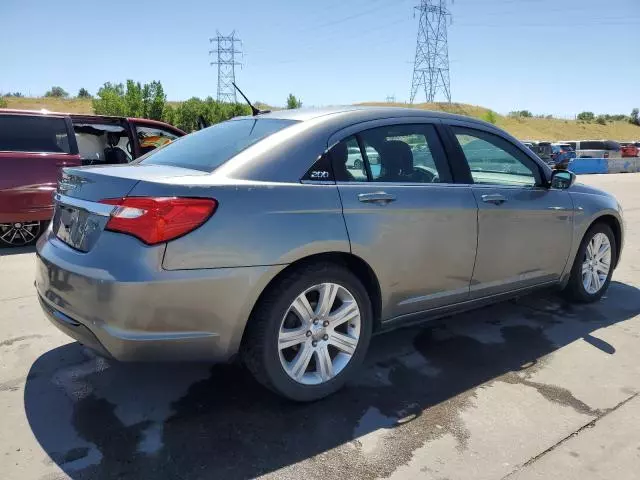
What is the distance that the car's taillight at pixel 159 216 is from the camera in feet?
8.25

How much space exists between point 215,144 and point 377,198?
1.05 m

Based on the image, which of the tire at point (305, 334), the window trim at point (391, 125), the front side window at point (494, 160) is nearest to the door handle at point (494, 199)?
the front side window at point (494, 160)

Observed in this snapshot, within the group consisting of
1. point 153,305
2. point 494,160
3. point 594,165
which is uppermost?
point 494,160

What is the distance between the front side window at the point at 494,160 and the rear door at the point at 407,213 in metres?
0.25

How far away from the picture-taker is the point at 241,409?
2.97m

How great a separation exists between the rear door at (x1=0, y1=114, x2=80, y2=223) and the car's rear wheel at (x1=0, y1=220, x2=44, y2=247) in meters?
0.30

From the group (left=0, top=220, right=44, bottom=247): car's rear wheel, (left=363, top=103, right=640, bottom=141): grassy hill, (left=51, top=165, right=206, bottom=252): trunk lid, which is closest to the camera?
(left=51, top=165, right=206, bottom=252): trunk lid

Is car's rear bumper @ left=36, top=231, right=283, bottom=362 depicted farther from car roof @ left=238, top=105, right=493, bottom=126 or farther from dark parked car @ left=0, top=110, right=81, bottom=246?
dark parked car @ left=0, top=110, right=81, bottom=246

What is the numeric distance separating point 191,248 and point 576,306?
148 inches

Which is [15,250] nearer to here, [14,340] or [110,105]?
[14,340]

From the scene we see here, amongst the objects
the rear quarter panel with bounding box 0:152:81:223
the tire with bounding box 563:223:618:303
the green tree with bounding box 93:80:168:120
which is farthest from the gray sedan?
the green tree with bounding box 93:80:168:120

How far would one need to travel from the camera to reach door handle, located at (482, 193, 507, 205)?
3696 mm

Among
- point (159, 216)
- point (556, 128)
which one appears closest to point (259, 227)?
point (159, 216)

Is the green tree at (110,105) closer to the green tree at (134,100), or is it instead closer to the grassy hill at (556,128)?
the green tree at (134,100)
